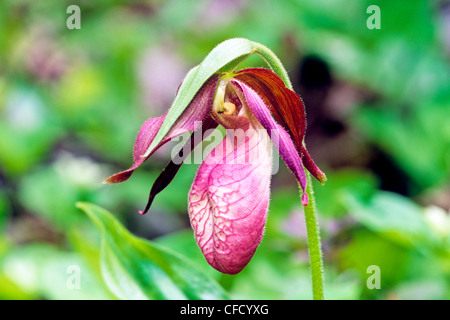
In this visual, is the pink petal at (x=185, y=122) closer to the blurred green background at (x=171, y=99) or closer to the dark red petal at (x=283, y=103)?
the dark red petal at (x=283, y=103)

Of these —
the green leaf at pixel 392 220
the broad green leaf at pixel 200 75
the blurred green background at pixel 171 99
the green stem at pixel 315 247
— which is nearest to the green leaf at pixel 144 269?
the green stem at pixel 315 247

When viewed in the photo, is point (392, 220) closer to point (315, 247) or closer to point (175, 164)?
point (315, 247)

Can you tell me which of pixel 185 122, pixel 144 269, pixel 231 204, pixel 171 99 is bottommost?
pixel 144 269

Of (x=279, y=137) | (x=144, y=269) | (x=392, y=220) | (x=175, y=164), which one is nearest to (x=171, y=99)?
(x=392, y=220)

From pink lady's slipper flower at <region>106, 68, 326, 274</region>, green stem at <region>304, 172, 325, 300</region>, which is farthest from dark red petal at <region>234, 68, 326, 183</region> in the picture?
green stem at <region>304, 172, 325, 300</region>

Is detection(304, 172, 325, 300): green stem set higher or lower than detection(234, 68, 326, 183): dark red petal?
lower

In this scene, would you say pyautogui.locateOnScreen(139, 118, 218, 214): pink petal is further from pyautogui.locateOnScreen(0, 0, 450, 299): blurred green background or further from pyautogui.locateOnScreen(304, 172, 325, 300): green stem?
pyautogui.locateOnScreen(0, 0, 450, 299): blurred green background

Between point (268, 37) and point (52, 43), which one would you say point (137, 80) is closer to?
point (52, 43)
